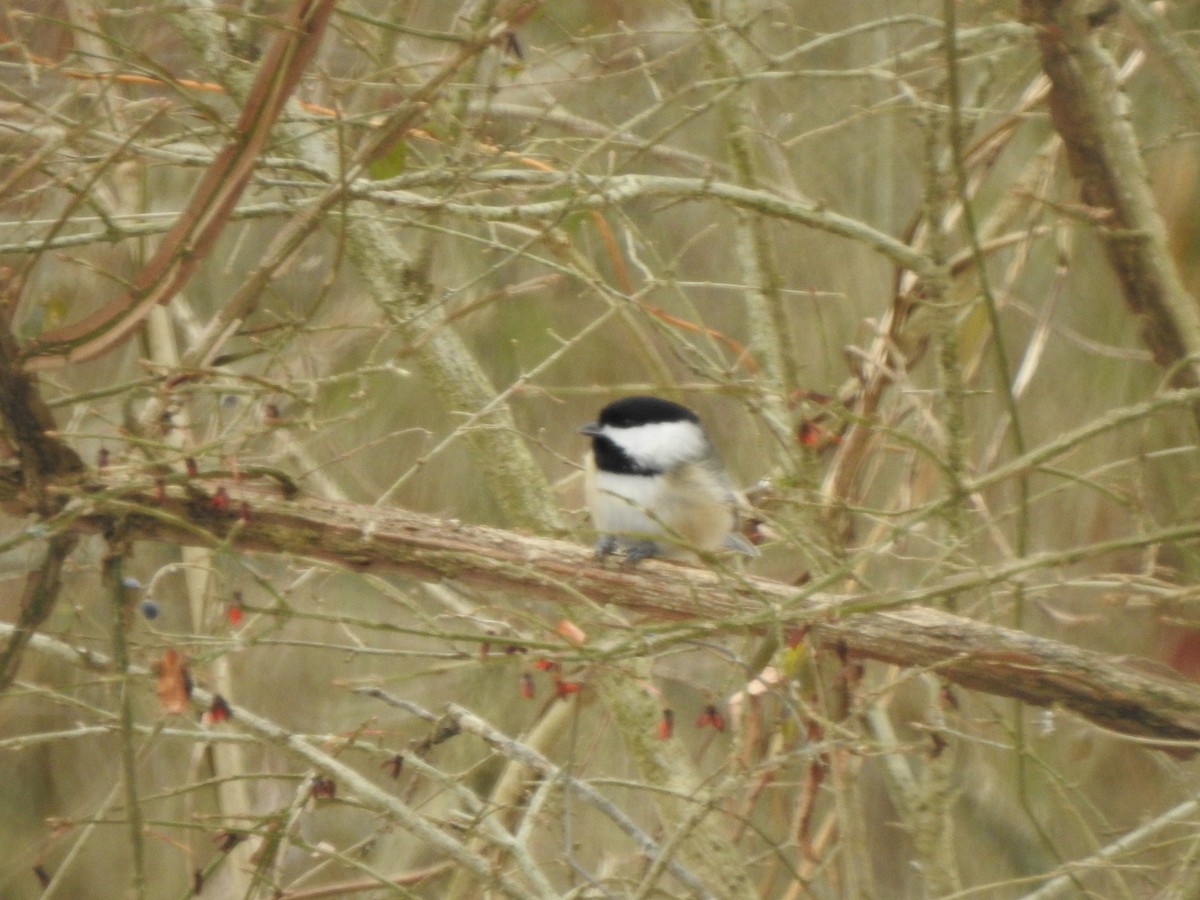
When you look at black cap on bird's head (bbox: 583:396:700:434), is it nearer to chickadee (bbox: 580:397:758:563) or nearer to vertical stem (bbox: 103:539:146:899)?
chickadee (bbox: 580:397:758:563)

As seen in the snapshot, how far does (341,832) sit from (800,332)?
2.10 m

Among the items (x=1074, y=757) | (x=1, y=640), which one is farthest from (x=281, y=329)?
(x=1074, y=757)

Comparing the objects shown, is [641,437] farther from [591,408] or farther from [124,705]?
[124,705]

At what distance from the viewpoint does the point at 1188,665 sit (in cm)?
278

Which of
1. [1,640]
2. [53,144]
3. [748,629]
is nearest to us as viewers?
[53,144]

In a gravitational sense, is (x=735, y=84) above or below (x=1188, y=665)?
above

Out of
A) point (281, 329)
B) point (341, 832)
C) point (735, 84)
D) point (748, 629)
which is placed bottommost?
point (341, 832)

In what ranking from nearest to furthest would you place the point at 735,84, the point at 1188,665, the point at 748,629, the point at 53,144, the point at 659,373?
the point at 53,144, the point at 748,629, the point at 735,84, the point at 1188,665, the point at 659,373

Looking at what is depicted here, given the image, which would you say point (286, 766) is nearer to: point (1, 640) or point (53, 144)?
point (1, 640)

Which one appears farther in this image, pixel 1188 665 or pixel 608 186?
pixel 1188 665

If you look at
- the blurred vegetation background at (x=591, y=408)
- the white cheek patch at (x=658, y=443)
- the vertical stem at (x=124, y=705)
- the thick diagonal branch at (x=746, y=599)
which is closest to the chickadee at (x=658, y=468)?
the white cheek patch at (x=658, y=443)

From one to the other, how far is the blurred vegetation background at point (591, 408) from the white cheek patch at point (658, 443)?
0.20 m

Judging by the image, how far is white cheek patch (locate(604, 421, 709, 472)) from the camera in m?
3.04

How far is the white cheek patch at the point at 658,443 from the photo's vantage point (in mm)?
3045
